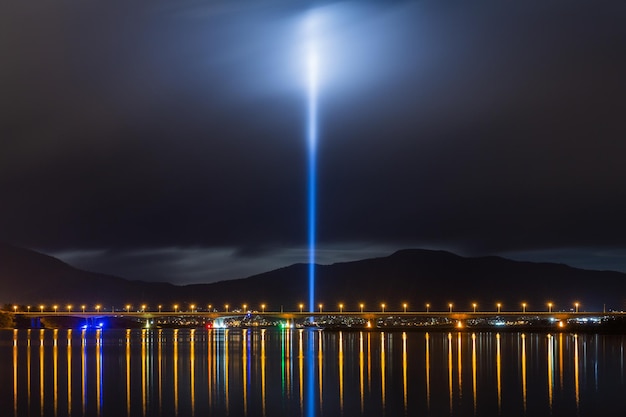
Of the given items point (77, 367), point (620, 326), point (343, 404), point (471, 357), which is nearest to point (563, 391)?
point (343, 404)

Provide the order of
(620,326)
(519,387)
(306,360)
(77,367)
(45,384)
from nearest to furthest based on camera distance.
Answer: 1. (519,387)
2. (45,384)
3. (77,367)
4. (306,360)
5. (620,326)

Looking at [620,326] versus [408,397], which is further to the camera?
[620,326]

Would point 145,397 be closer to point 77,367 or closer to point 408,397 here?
point 408,397

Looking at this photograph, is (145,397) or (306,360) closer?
(145,397)

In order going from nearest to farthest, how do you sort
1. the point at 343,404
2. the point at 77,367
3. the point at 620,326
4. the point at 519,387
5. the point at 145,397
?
the point at 343,404 → the point at 145,397 → the point at 519,387 → the point at 77,367 → the point at 620,326

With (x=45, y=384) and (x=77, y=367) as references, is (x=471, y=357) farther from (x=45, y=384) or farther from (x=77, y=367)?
(x=45, y=384)

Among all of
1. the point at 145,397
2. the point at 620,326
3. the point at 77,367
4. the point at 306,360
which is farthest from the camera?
the point at 620,326

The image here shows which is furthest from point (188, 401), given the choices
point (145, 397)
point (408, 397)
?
point (408, 397)

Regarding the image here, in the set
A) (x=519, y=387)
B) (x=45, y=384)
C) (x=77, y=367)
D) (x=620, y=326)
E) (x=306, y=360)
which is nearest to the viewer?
(x=519, y=387)
